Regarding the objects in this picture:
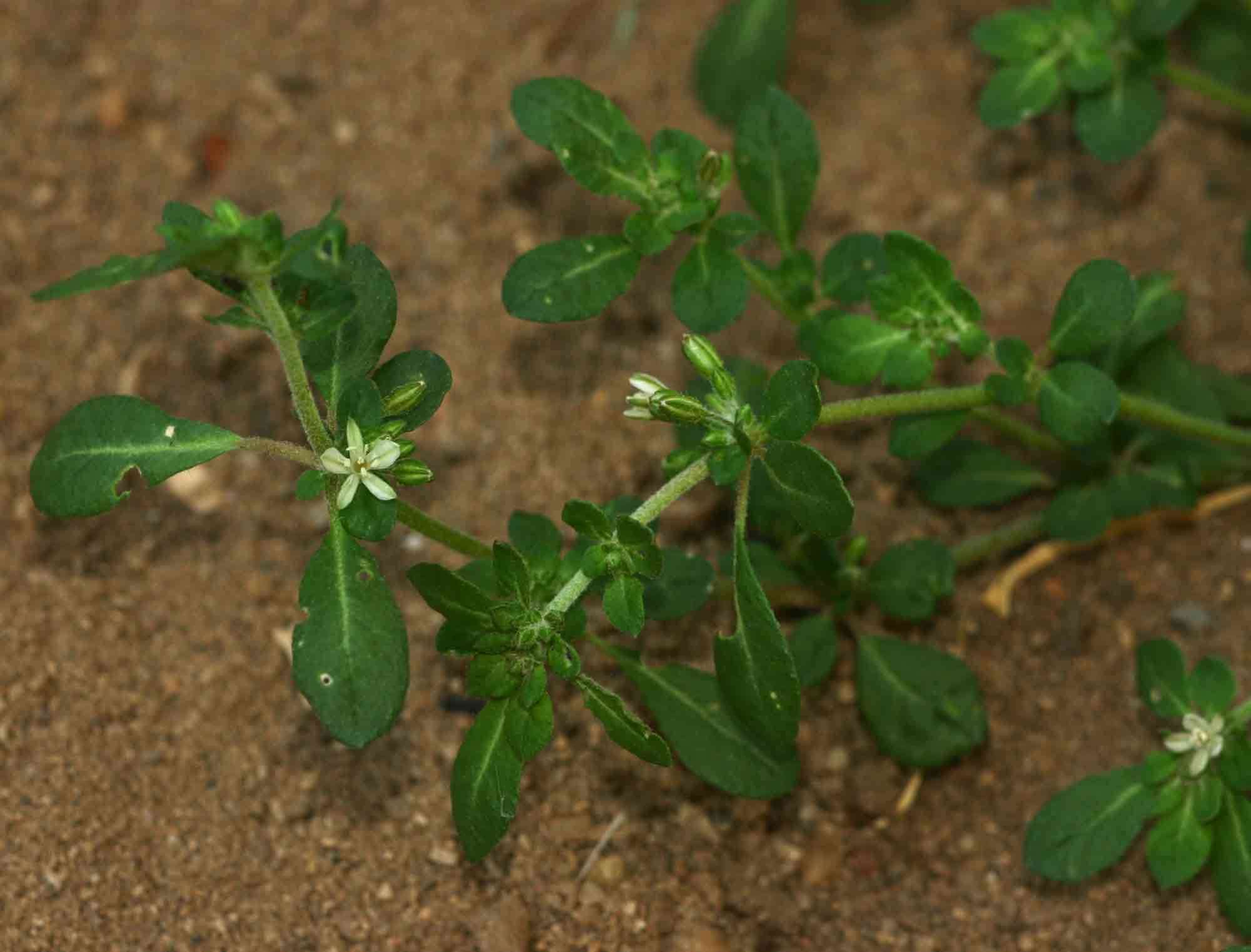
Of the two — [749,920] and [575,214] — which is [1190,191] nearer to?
[575,214]

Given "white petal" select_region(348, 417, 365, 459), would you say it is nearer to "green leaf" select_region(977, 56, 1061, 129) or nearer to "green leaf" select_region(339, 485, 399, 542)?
"green leaf" select_region(339, 485, 399, 542)

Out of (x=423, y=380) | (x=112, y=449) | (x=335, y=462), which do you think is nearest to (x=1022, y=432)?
(x=423, y=380)

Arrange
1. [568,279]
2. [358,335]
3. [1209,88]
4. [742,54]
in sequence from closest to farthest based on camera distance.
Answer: [358,335]
[568,279]
[1209,88]
[742,54]

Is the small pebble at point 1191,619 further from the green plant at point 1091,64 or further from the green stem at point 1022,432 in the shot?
the green plant at point 1091,64

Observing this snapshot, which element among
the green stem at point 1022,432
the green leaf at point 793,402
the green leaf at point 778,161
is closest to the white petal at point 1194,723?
the green stem at point 1022,432

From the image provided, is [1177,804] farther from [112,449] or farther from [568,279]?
[112,449]
